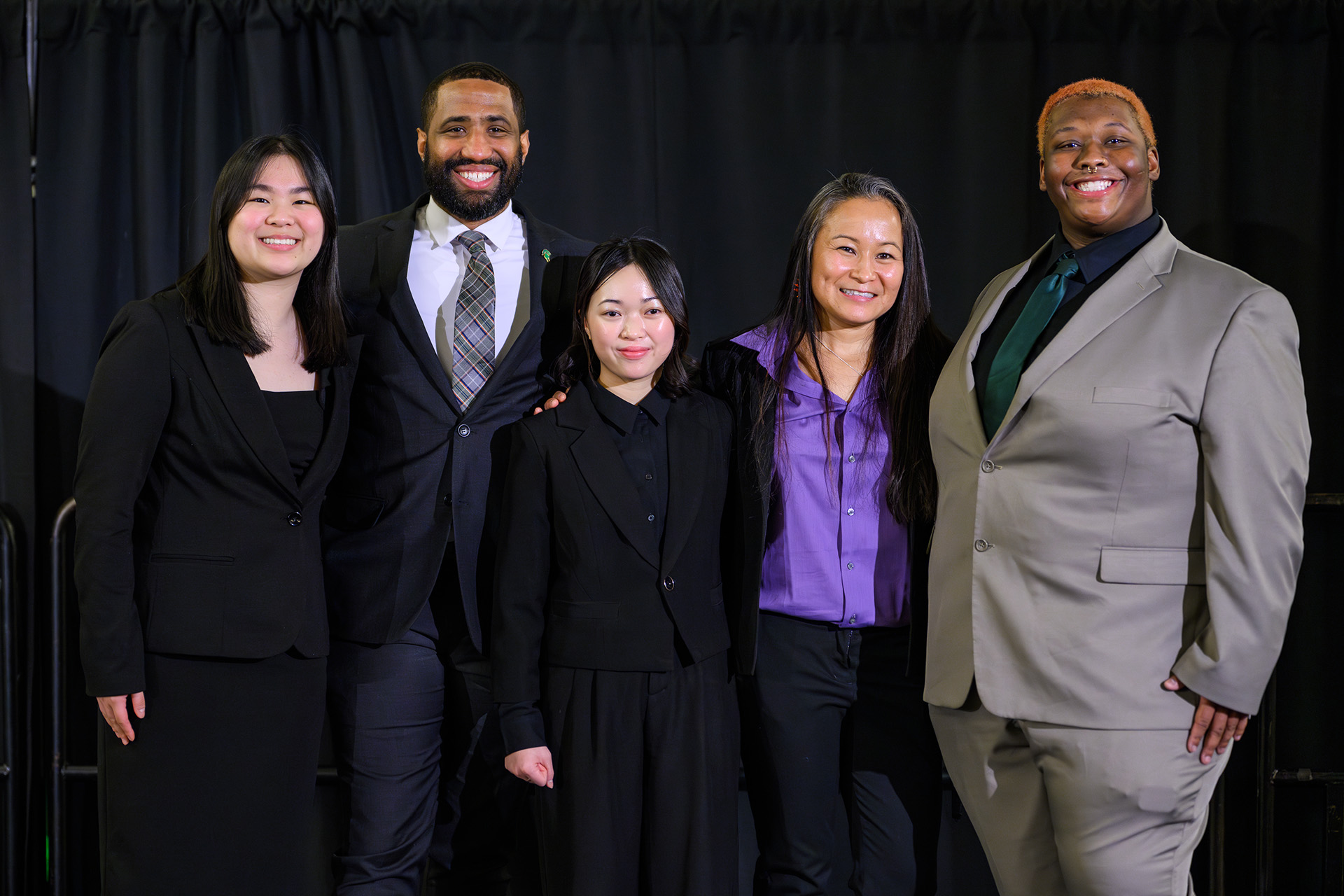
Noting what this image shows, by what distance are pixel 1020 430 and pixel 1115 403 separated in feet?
0.55

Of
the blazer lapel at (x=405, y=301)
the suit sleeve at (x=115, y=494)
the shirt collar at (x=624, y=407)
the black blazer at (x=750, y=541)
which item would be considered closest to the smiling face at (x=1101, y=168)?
the black blazer at (x=750, y=541)

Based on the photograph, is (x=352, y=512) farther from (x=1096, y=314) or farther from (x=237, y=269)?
(x=1096, y=314)

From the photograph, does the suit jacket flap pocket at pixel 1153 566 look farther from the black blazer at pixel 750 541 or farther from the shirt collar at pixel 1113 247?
the shirt collar at pixel 1113 247

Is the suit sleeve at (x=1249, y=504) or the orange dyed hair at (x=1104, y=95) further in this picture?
the orange dyed hair at (x=1104, y=95)

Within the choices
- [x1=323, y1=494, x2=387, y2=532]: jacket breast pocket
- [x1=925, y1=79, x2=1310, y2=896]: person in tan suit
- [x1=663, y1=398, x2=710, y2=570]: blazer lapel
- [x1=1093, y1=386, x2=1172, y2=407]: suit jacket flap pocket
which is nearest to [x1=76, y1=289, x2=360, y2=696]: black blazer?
[x1=323, y1=494, x2=387, y2=532]: jacket breast pocket

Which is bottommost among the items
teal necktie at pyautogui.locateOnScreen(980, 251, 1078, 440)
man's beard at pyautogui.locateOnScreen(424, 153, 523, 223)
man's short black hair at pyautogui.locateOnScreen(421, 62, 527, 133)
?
teal necktie at pyautogui.locateOnScreen(980, 251, 1078, 440)

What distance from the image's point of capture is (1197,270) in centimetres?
194

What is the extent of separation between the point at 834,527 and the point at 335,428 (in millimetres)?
1066

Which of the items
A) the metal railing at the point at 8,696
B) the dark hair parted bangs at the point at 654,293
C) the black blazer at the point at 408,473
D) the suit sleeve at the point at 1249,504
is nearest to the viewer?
the suit sleeve at the point at 1249,504

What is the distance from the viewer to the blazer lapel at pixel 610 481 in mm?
2064

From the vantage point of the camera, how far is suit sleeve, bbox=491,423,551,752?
80.4 inches

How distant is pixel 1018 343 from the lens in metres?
2.08

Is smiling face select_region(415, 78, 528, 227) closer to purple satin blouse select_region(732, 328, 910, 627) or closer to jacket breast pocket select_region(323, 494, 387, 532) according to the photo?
jacket breast pocket select_region(323, 494, 387, 532)

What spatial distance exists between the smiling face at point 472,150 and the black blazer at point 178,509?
27.7 inches
